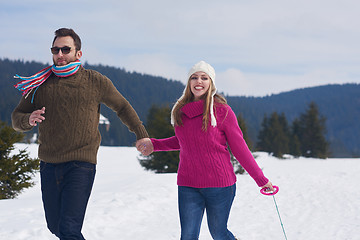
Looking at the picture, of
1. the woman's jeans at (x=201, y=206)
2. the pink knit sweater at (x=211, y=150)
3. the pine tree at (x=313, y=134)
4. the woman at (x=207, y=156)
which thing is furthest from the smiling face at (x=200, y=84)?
the pine tree at (x=313, y=134)

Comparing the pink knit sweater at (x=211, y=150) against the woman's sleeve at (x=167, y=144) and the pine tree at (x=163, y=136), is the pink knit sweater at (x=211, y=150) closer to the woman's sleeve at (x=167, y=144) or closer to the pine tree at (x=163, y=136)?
the woman's sleeve at (x=167, y=144)

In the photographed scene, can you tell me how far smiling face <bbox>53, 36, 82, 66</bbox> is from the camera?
148 inches

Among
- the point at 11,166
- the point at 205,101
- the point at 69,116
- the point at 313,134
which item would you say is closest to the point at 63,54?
the point at 69,116

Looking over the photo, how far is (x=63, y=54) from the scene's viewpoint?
3.76 m

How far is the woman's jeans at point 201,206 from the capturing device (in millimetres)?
3686

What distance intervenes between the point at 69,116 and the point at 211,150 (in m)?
1.32

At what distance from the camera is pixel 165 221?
25.4ft

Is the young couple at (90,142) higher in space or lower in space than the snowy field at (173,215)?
higher

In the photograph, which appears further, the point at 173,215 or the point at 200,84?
the point at 173,215

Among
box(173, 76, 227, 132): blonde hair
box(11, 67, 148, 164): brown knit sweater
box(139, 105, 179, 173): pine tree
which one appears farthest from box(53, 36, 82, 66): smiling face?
box(139, 105, 179, 173): pine tree

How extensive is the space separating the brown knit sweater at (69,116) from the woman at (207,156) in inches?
31.1

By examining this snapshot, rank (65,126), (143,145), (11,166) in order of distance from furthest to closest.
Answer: (11,166) < (143,145) < (65,126)

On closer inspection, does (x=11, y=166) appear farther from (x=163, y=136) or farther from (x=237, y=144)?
(x=237, y=144)

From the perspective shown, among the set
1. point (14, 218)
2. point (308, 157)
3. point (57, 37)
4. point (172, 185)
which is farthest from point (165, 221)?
point (308, 157)
